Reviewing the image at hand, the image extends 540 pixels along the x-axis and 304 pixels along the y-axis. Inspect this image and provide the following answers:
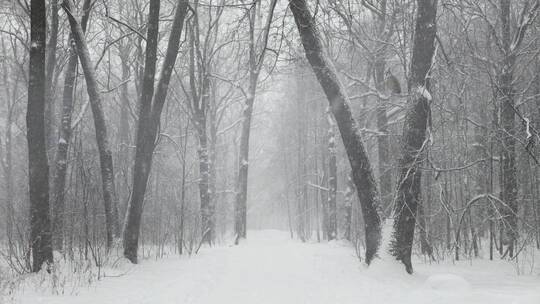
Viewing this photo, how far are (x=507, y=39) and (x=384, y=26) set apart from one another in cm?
395

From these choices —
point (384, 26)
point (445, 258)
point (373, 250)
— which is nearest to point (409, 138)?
point (373, 250)

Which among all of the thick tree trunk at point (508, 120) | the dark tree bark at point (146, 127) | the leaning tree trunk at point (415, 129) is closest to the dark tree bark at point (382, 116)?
the thick tree trunk at point (508, 120)

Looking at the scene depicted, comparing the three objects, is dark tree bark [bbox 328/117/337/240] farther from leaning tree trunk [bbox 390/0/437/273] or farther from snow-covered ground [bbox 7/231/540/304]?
leaning tree trunk [bbox 390/0/437/273]

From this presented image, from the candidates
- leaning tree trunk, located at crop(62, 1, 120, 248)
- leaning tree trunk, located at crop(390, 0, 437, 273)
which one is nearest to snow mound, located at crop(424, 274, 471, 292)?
leaning tree trunk, located at crop(390, 0, 437, 273)

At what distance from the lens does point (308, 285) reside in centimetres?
650

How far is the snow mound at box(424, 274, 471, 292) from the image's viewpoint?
529 cm

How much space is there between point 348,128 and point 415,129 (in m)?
1.14

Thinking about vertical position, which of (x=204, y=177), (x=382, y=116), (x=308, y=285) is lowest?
(x=308, y=285)

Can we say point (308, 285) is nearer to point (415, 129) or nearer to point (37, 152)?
point (415, 129)

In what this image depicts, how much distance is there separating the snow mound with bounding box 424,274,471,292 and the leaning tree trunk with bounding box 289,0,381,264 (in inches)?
63.7

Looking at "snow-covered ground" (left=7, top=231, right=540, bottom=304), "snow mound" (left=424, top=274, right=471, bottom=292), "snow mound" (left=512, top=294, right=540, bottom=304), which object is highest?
"snow mound" (left=512, top=294, right=540, bottom=304)

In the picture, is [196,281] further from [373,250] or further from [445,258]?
[445,258]

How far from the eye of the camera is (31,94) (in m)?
7.06

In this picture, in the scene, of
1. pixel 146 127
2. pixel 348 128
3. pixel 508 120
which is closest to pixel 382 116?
pixel 508 120
